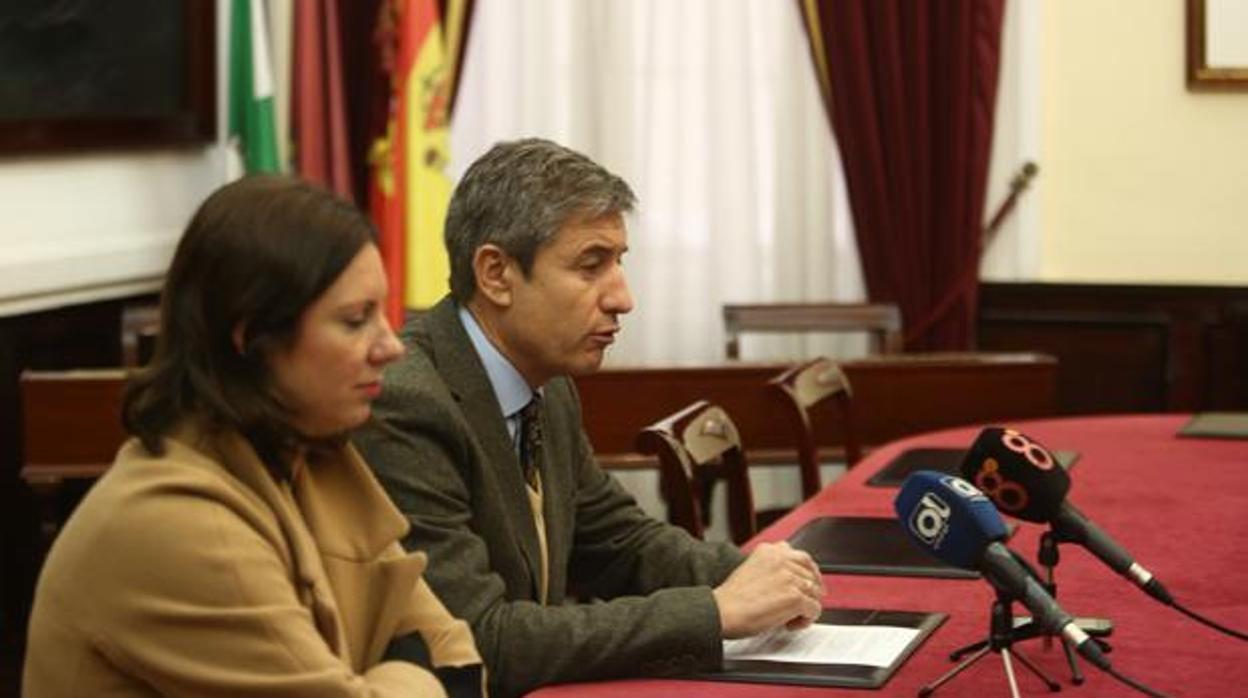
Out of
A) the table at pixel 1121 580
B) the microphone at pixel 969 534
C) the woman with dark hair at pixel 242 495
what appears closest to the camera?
the woman with dark hair at pixel 242 495

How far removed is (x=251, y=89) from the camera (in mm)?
6664

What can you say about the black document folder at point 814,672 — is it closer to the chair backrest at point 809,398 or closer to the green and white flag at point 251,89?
the chair backrest at point 809,398

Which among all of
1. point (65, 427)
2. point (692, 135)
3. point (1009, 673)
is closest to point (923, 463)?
point (1009, 673)

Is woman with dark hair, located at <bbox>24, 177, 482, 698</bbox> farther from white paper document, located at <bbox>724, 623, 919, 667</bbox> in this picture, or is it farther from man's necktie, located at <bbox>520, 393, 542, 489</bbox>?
man's necktie, located at <bbox>520, 393, 542, 489</bbox>

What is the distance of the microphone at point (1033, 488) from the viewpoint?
251 centimetres

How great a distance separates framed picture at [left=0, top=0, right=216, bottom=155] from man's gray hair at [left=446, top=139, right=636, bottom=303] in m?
3.06

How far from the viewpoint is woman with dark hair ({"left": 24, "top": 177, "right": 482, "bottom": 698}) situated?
1970 millimetres

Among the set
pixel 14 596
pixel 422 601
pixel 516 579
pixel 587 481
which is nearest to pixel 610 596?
pixel 587 481

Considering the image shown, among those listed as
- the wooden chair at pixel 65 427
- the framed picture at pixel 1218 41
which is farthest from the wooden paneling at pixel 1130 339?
the wooden chair at pixel 65 427

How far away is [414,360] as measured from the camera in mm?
2871

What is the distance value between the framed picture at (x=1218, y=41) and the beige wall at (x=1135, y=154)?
0.06 meters

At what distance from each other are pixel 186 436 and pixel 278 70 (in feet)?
16.3

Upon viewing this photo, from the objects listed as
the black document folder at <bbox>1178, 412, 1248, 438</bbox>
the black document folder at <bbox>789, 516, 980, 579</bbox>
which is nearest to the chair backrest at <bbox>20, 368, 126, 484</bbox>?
the black document folder at <bbox>789, 516, 980, 579</bbox>

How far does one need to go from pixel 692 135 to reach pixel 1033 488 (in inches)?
173
